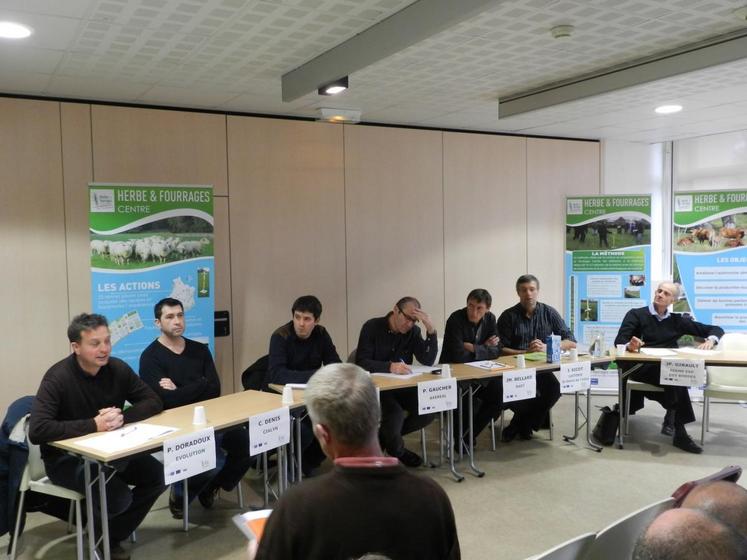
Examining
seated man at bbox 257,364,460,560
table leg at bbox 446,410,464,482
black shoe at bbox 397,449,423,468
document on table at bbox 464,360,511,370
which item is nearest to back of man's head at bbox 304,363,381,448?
seated man at bbox 257,364,460,560

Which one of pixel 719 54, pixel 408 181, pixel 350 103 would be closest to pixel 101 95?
pixel 350 103

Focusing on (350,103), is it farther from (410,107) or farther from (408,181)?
(408,181)

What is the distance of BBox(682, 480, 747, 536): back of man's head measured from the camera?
4.34 ft

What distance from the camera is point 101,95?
478cm

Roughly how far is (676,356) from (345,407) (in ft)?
13.8

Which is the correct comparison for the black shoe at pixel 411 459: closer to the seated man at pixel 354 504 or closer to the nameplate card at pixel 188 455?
the nameplate card at pixel 188 455

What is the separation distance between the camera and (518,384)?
180 inches

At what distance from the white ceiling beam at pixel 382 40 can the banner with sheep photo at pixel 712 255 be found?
4427 millimetres

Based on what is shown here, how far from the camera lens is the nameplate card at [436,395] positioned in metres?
4.21

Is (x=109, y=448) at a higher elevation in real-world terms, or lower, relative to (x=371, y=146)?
lower

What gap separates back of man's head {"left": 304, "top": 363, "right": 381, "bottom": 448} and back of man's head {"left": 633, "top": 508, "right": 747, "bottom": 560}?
71 centimetres

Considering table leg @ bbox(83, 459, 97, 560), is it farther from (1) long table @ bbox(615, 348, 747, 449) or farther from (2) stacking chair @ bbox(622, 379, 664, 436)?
(2) stacking chair @ bbox(622, 379, 664, 436)

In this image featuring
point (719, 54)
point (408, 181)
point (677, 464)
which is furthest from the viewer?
point (408, 181)

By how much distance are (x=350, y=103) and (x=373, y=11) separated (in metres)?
2.11
